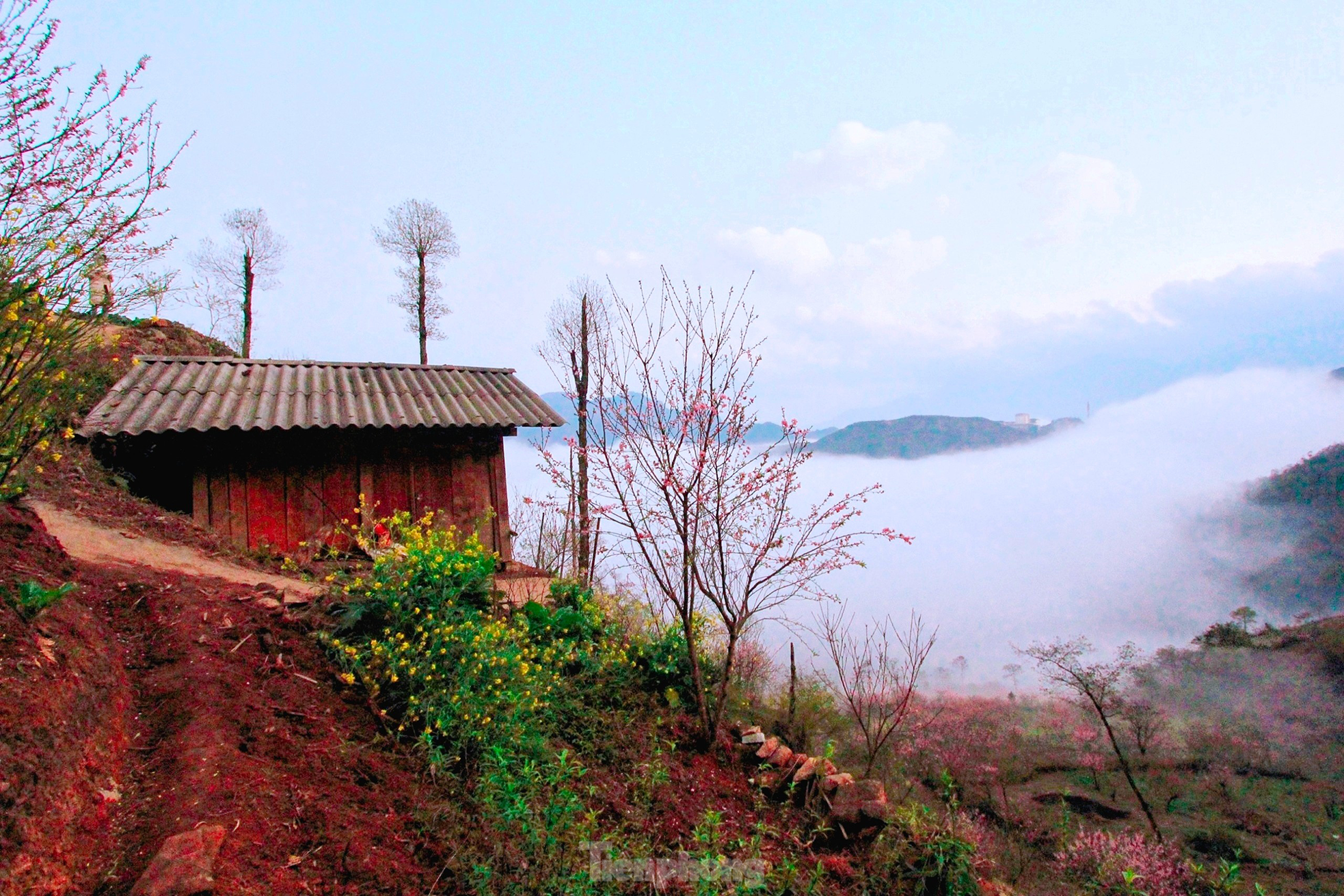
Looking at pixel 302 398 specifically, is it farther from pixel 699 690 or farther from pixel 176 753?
pixel 699 690

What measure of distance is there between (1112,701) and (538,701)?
13203 millimetres

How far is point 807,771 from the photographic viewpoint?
14.7 feet

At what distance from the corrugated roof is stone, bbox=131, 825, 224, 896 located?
562 centimetres

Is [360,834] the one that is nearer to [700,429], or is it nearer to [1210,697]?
[700,429]

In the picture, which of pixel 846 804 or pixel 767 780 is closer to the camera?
pixel 846 804

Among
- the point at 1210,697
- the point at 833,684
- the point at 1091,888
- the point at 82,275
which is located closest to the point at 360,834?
the point at 82,275

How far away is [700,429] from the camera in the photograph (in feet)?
16.8

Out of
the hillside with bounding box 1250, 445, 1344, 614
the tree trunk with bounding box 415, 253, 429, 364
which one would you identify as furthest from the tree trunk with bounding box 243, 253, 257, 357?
the hillside with bounding box 1250, 445, 1344, 614

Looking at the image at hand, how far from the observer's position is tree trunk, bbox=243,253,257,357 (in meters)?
16.4

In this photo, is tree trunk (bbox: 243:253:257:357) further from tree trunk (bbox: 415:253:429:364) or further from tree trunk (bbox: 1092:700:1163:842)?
tree trunk (bbox: 1092:700:1163:842)

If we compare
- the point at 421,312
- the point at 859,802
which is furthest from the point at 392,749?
the point at 421,312

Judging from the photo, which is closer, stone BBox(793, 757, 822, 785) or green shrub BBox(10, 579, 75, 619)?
green shrub BBox(10, 579, 75, 619)

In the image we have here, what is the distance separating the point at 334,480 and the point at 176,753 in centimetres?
544

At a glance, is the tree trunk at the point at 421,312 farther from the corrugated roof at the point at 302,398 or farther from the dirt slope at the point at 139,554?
the dirt slope at the point at 139,554
